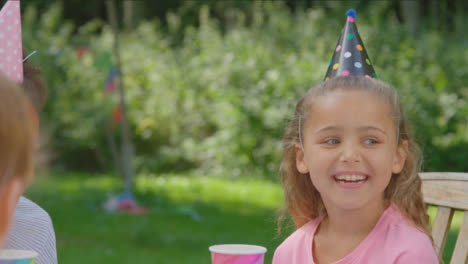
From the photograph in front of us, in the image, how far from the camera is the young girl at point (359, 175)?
175 cm

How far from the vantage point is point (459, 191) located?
2008 millimetres

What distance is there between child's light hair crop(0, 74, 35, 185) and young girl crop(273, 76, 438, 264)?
97 centimetres

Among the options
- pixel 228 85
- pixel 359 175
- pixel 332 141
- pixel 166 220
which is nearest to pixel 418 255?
pixel 359 175

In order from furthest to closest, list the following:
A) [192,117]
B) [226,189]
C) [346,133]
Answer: [192,117], [226,189], [346,133]

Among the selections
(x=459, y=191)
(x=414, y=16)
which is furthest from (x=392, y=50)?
(x=459, y=191)

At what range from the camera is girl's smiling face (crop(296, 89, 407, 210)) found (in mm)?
1753

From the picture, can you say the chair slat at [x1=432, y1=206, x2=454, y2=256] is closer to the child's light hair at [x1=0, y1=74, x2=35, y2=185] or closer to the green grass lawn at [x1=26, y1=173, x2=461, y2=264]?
the child's light hair at [x1=0, y1=74, x2=35, y2=185]

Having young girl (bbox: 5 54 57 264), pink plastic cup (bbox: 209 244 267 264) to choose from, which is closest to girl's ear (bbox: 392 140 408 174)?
pink plastic cup (bbox: 209 244 267 264)

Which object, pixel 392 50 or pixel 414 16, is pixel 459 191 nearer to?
pixel 392 50

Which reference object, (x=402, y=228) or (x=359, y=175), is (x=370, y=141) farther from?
(x=402, y=228)

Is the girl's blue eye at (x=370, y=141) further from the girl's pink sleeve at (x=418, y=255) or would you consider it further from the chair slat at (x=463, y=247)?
the chair slat at (x=463, y=247)

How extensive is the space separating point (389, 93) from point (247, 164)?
595cm

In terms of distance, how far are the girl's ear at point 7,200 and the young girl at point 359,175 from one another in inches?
37.2

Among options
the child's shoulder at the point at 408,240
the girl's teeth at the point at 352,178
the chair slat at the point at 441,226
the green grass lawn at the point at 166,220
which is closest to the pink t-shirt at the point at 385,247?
the child's shoulder at the point at 408,240
